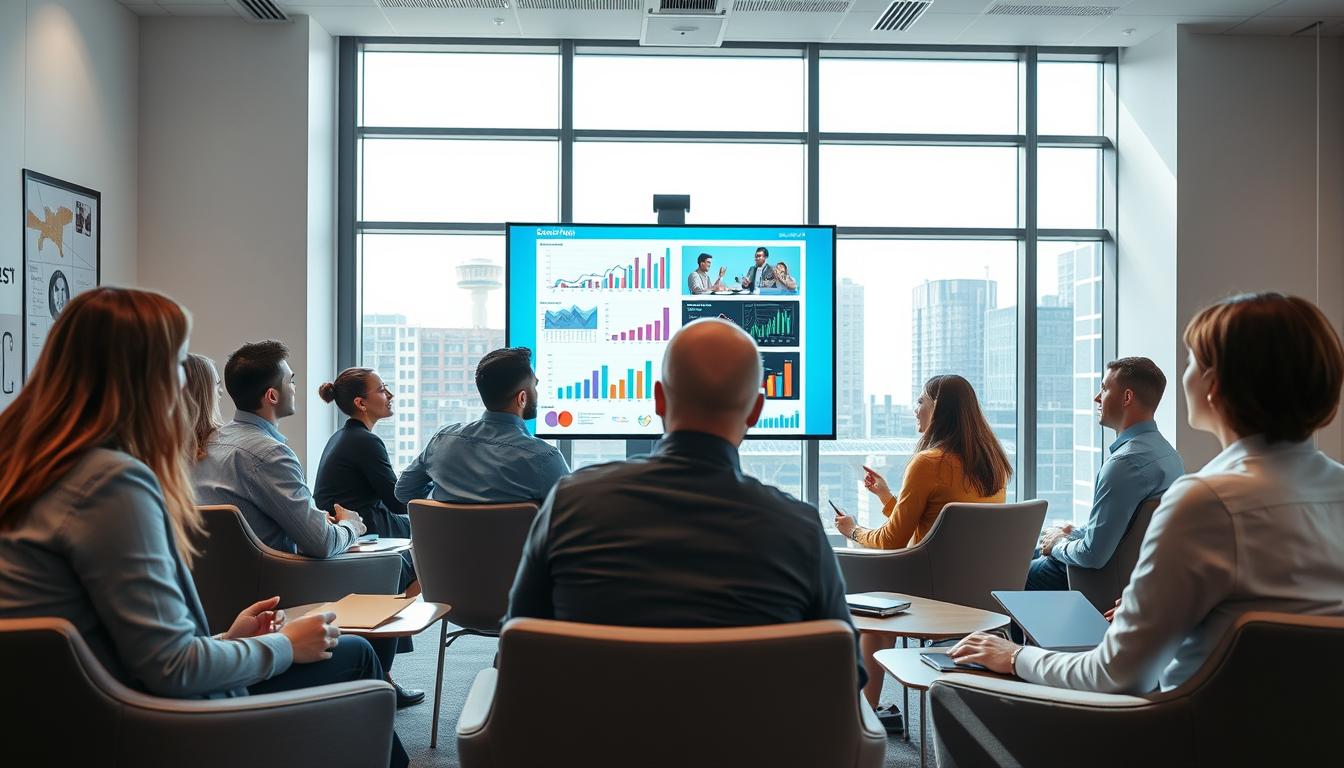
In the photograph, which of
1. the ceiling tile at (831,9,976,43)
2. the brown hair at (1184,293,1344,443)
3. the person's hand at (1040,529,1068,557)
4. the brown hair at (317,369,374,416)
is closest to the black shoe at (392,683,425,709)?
the brown hair at (317,369,374,416)

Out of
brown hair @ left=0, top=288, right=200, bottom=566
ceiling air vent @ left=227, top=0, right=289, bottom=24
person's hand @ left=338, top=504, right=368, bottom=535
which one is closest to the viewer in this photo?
brown hair @ left=0, top=288, right=200, bottom=566

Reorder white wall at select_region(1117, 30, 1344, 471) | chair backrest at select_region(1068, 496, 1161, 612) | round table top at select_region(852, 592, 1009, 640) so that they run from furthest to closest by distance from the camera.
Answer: white wall at select_region(1117, 30, 1344, 471) → chair backrest at select_region(1068, 496, 1161, 612) → round table top at select_region(852, 592, 1009, 640)

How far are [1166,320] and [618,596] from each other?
17.5ft

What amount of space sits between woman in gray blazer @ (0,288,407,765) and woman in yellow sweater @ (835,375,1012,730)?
2371mm

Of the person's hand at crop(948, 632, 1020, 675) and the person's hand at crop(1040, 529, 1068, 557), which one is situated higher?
the person's hand at crop(948, 632, 1020, 675)

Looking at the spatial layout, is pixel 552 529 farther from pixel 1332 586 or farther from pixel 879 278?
pixel 879 278

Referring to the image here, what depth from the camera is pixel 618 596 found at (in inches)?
55.1

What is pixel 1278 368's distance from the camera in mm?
1527

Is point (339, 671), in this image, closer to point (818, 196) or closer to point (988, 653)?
point (988, 653)

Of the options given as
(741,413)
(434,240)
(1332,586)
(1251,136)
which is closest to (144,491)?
(741,413)

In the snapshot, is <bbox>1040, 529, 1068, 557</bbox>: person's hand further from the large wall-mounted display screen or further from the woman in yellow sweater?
the large wall-mounted display screen

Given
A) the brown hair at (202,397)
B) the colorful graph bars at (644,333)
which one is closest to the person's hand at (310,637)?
the brown hair at (202,397)

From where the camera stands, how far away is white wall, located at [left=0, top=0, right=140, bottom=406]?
4.36 m

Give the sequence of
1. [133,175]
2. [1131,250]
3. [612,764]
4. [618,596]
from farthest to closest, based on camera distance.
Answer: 1. [1131,250]
2. [133,175]
3. [618,596]
4. [612,764]
